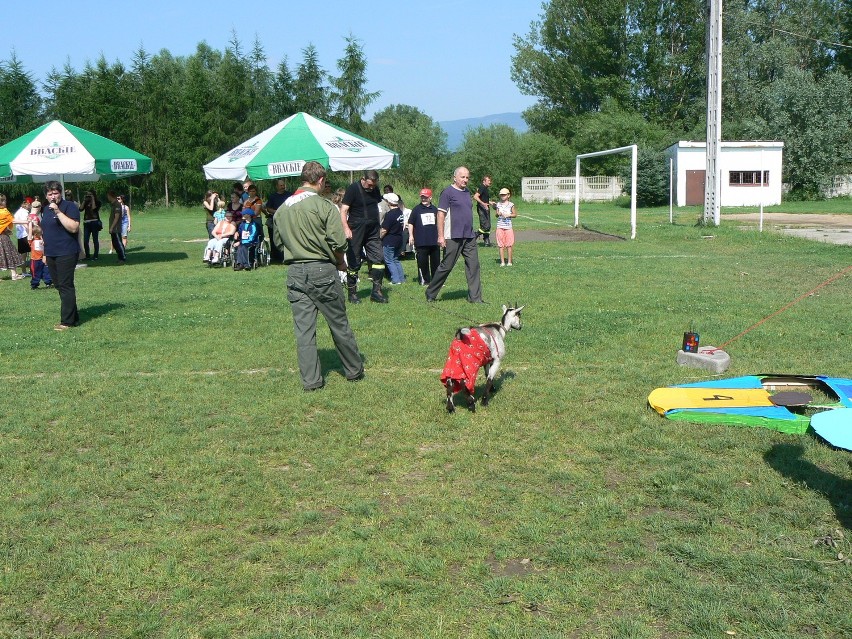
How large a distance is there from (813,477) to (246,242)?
1459 centimetres

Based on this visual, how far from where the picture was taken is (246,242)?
18.1 metres

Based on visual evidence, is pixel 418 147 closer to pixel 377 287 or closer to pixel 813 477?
pixel 377 287

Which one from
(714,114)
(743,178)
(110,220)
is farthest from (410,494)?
(743,178)

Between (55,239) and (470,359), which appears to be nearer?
(470,359)

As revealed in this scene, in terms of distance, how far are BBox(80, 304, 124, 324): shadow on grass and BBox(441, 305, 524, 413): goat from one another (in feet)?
23.5

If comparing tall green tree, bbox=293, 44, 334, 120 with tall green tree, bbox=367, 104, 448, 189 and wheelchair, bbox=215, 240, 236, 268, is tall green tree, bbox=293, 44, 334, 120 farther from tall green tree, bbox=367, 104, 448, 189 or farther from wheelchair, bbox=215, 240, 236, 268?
wheelchair, bbox=215, 240, 236, 268

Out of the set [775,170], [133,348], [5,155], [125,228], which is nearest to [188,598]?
[133,348]

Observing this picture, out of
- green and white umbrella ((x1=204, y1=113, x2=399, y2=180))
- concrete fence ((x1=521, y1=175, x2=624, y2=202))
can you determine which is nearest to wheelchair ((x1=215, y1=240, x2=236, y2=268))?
green and white umbrella ((x1=204, y1=113, x2=399, y2=180))

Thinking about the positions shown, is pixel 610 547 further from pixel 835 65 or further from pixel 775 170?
pixel 835 65

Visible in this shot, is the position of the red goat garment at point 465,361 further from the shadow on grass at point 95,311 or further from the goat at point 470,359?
the shadow on grass at point 95,311

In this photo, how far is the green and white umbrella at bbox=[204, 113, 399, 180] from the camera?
711 inches

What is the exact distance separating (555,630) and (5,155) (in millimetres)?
18723

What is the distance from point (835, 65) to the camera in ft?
201

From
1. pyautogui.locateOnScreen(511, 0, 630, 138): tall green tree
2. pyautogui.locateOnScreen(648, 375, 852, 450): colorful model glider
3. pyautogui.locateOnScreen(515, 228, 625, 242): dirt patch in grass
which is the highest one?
pyautogui.locateOnScreen(511, 0, 630, 138): tall green tree
